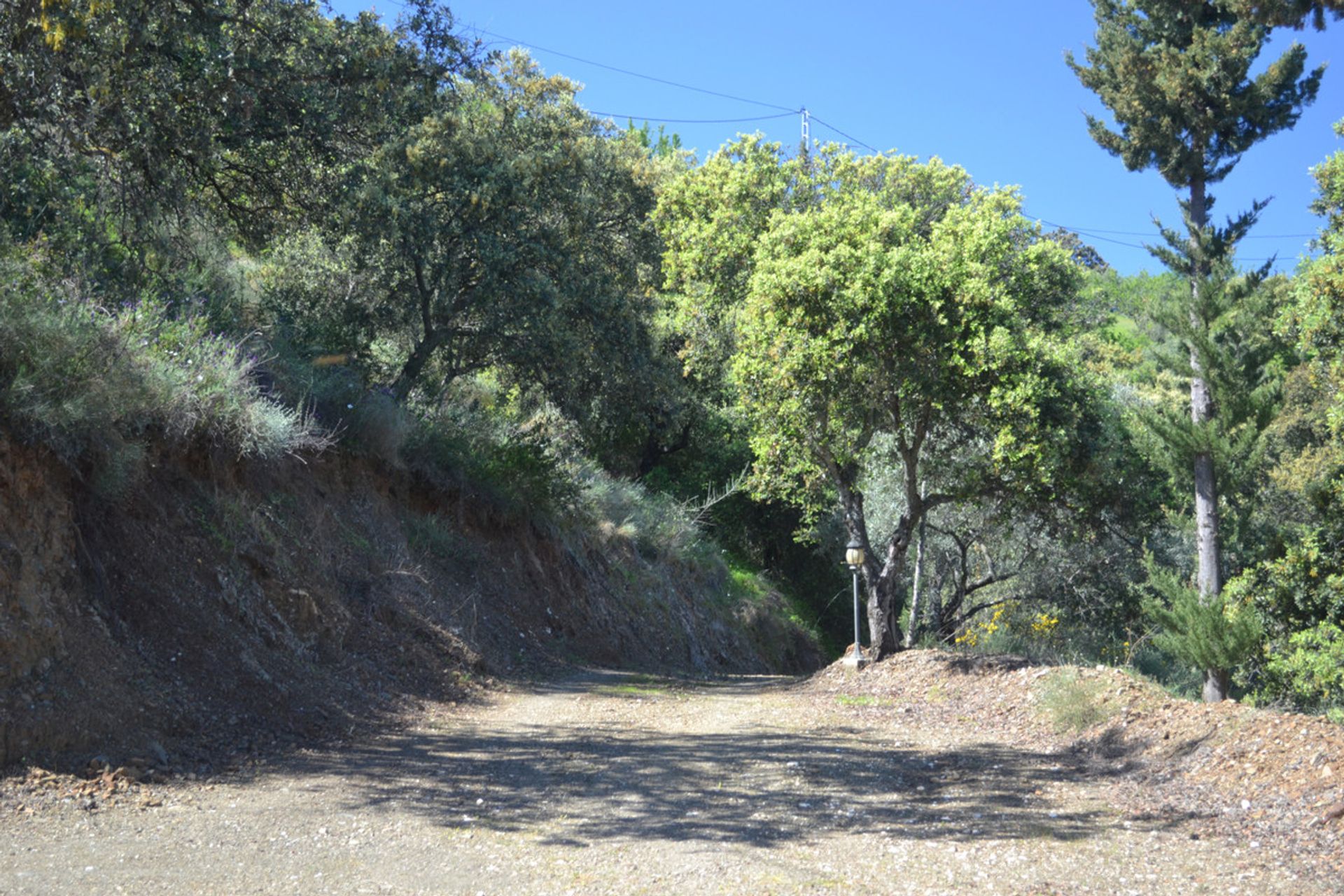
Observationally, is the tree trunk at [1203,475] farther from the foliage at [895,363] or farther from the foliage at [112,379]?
the foliage at [112,379]

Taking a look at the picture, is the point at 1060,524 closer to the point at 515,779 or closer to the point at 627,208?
the point at 515,779

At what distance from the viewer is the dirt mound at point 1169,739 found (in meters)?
6.64

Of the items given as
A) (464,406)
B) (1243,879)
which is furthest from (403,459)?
(1243,879)

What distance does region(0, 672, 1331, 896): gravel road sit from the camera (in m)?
5.56

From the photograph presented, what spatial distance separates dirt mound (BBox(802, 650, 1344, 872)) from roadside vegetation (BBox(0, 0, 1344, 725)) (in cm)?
56

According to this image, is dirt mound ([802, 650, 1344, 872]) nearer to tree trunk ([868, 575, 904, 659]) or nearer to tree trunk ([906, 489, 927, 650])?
tree trunk ([868, 575, 904, 659])

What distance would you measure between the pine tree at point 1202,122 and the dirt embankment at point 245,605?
32.7 feet

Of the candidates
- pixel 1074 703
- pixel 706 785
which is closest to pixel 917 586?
pixel 1074 703

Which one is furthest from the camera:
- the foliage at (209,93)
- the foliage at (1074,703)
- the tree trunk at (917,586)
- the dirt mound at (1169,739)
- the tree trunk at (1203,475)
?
the tree trunk at (917,586)

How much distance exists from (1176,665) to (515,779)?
16719 mm

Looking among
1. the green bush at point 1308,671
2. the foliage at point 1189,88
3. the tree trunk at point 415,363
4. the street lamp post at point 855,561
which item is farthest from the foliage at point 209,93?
the green bush at point 1308,671

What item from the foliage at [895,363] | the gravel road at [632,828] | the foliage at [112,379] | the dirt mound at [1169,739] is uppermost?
the foliage at [895,363]

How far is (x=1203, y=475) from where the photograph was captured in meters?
15.8

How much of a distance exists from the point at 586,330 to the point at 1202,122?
9968 millimetres
